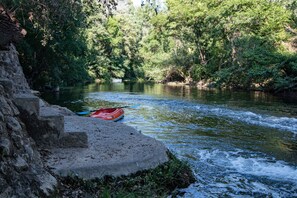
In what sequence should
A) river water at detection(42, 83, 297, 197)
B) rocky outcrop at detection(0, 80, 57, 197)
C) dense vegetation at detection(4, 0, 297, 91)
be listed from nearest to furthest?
1. rocky outcrop at detection(0, 80, 57, 197)
2. river water at detection(42, 83, 297, 197)
3. dense vegetation at detection(4, 0, 297, 91)

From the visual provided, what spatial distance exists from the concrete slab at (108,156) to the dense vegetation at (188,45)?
2.98m

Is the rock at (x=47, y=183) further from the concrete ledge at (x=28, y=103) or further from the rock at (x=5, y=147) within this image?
the concrete ledge at (x=28, y=103)

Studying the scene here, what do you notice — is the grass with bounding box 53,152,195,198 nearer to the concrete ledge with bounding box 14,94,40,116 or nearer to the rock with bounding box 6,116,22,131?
the rock with bounding box 6,116,22,131

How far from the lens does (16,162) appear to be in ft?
14.7

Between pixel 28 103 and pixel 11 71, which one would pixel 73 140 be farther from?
pixel 11 71

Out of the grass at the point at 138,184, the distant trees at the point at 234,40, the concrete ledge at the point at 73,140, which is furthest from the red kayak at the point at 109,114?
the distant trees at the point at 234,40

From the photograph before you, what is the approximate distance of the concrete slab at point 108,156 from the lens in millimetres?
5891

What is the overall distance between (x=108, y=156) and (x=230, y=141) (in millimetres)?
6460

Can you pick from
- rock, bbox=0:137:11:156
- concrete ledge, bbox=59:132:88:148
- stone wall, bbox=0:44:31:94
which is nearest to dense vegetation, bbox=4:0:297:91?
stone wall, bbox=0:44:31:94

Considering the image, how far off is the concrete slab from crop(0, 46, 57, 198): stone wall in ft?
2.49

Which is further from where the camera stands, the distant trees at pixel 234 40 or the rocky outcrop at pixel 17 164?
the distant trees at pixel 234 40

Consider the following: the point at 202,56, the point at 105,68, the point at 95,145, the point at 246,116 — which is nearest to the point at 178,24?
the point at 202,56

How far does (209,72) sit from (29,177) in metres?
39.0

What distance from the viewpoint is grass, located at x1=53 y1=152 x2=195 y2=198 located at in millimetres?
5214
